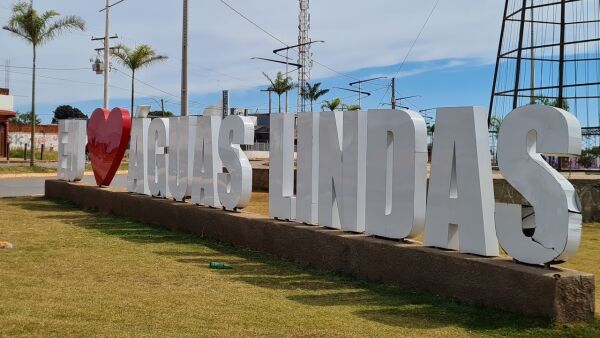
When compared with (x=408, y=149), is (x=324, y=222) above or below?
below

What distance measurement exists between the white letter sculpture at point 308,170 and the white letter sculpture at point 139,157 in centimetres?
581

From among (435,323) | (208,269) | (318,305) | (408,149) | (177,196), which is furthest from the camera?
(177,196)

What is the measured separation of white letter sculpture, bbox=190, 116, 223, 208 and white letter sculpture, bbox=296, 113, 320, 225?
2.67m

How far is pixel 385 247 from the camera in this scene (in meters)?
8.12

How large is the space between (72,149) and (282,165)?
10.3m

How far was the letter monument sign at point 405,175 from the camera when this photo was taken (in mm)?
6465

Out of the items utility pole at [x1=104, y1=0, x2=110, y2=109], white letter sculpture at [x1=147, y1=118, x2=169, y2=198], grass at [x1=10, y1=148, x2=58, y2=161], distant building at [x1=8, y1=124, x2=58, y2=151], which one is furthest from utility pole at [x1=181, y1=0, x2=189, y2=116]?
distant building at [x1=8, y1=124, x2=58, y2=151]

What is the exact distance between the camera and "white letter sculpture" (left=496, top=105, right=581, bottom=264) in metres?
6.27

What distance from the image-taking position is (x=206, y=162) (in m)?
12.5

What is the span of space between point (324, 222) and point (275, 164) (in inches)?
65.5

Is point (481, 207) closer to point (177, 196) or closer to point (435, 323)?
point (435, 323)

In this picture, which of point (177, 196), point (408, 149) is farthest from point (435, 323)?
point (177, 196)

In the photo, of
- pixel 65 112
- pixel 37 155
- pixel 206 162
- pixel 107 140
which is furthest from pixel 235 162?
pixel 65 112

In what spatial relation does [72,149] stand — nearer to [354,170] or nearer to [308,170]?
[308,170]
